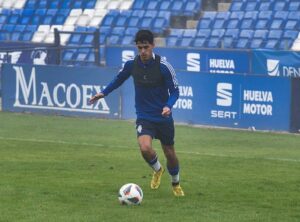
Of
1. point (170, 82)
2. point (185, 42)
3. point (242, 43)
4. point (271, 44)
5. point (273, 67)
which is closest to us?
point (170, 82)

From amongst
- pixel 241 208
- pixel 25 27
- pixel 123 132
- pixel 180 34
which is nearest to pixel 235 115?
pixel 123 132

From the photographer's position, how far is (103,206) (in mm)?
11312

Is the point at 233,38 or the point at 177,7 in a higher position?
the point at 177,7

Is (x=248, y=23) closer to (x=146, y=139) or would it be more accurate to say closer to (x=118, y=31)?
(x=118, y=31)

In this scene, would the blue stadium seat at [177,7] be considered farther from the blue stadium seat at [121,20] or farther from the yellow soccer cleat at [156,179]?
the yellow soccer cleat at [156,179]

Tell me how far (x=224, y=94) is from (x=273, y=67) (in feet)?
9.86

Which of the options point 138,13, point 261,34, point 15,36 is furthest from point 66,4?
point 261,34

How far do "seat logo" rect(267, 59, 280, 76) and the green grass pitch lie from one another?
3525mm

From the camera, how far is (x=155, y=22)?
35375 mm

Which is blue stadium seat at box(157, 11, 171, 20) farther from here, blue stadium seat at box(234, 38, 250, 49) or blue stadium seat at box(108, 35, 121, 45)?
blue stadium seat at box(234, 38, 250, 49)

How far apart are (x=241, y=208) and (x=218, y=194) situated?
1288 millimetres

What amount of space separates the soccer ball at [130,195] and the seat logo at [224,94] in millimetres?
12936

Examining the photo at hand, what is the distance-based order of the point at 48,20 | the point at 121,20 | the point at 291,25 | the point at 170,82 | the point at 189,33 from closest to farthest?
the point at 170,82 < the point at 291,25 < the point at 189,33 < the point at 121,20 < the point at 48,20

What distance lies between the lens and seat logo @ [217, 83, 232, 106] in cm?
2419
